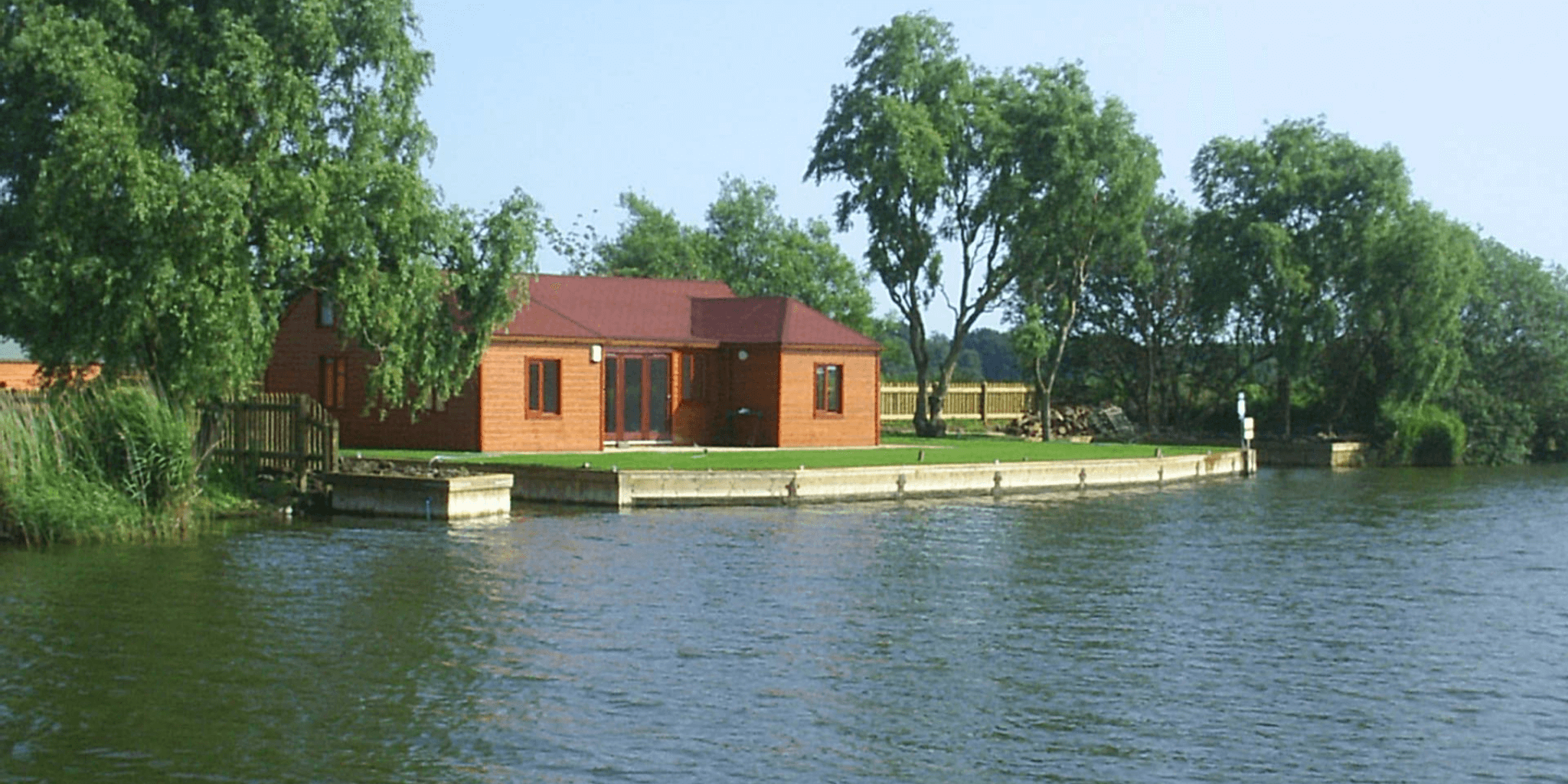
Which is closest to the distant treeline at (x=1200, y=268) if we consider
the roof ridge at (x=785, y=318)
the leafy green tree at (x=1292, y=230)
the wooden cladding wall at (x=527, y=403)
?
the leafy green tree at (x=1292, y=230)

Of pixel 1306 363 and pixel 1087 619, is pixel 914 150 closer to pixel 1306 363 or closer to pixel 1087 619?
pixel 1306 363

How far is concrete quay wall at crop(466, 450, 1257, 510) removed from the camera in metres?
29.5

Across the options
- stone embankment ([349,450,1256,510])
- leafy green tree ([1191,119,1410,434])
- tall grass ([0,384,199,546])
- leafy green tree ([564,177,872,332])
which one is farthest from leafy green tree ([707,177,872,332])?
tall grass ([0,384,199,546])

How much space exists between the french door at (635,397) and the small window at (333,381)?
5.84 metres

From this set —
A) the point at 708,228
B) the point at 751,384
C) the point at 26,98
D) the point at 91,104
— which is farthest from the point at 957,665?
the point at 708,228

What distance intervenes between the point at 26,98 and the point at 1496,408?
43241mm

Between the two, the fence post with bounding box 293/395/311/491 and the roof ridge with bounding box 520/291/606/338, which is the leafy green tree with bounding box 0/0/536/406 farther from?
the roof ridge with bounding box 520/291/606/338

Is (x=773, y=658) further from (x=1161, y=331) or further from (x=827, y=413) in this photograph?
(x=1161, y=331)

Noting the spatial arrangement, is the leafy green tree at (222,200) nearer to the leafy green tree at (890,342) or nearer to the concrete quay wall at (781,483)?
the concrete quay wall at (781,483)

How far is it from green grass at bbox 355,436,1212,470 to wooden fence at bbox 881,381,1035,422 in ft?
24.1

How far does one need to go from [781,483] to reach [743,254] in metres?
41.0

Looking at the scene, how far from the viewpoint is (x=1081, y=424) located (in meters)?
54.1

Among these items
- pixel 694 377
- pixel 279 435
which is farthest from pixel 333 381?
pixel 279 435

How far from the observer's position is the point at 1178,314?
54875 mm
